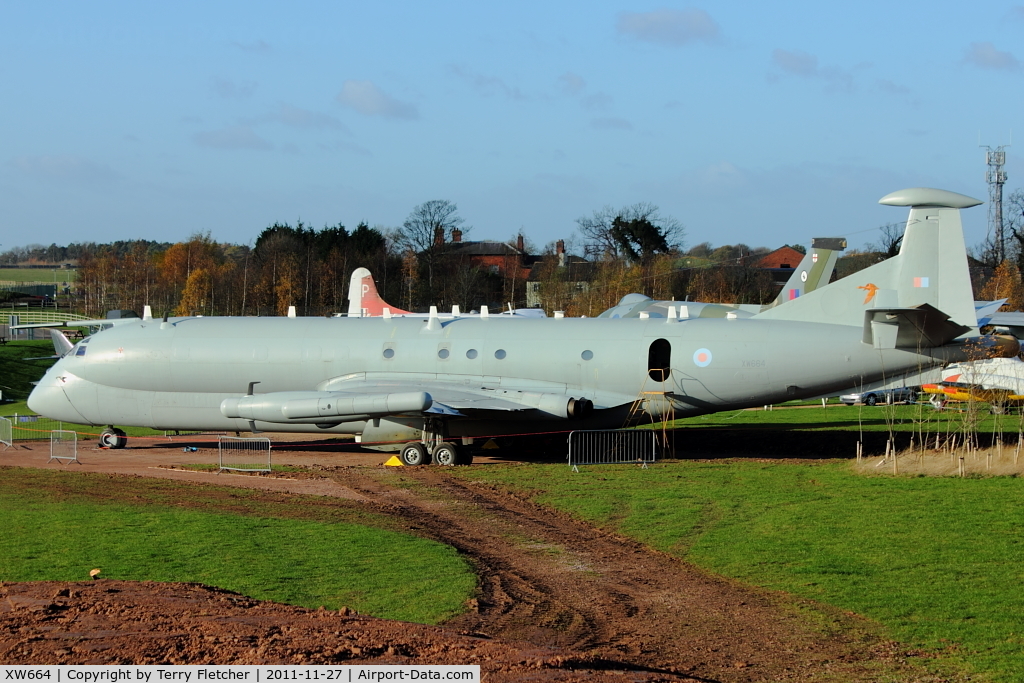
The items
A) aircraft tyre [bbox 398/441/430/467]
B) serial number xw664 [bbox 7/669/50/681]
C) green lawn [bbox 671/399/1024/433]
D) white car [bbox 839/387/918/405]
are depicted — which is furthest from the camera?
white car [bbox 839/387/918/405]

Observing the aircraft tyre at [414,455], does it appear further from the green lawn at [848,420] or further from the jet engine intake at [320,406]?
the green lawn at [848,420]

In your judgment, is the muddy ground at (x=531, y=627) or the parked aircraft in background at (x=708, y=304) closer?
the muddy ground at (x=531, y=627)

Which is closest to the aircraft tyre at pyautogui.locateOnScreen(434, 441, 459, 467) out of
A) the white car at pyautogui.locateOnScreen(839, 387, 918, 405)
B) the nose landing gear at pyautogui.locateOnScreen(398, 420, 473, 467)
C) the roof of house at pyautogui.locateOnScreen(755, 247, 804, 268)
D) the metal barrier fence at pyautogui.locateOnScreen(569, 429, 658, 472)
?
the nose landing gear at pyautogui.locateOnScreen(398, 420, 473, 467)

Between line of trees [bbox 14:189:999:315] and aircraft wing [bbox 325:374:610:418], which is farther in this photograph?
line of trees [bbox 14:189:999:315]

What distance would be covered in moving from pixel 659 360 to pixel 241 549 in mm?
13464

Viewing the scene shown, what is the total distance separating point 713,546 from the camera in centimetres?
1496

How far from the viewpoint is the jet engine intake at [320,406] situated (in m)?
23.2

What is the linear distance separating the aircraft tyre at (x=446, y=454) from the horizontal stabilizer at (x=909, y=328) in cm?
990

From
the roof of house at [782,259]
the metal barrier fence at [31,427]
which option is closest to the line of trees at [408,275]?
the roof of house at [782,259]

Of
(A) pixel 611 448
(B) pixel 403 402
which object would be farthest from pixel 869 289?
(B) pixel 403 402

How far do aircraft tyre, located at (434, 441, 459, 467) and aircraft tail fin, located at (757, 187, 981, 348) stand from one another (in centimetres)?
991

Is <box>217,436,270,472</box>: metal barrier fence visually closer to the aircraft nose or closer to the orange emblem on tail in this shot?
the aircraft nose

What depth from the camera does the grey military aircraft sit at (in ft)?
75.4

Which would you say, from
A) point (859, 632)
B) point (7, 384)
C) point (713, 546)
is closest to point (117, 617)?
point (859, 632)
